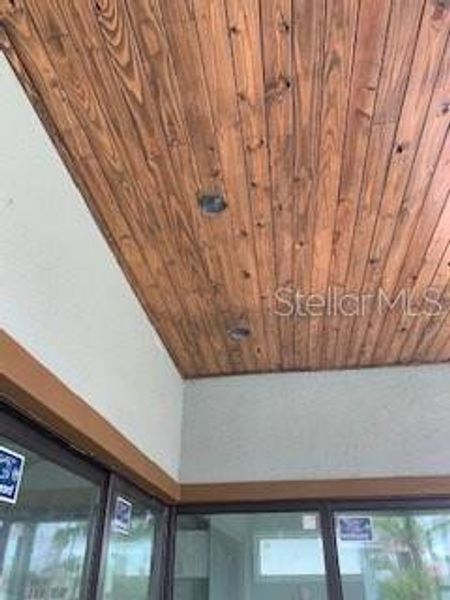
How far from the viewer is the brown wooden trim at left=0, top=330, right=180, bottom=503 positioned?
174 cm

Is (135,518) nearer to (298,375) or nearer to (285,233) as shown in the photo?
(298,375)

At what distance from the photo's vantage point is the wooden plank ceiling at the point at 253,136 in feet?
5.54

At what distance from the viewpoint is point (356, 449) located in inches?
144

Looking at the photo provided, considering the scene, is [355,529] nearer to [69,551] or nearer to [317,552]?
[317,552]

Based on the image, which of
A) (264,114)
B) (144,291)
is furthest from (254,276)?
(264,114)

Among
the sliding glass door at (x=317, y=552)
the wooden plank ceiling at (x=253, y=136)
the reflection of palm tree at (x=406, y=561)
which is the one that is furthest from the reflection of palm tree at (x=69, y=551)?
the reflection of palm tree at (x=406, y=561)

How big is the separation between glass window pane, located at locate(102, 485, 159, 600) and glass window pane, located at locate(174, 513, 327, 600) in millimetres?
321

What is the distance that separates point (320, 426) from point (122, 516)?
1.48m

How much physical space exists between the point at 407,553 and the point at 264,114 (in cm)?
282

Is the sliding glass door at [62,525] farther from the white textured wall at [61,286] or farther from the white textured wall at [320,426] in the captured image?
the white textured wall at [320,426]

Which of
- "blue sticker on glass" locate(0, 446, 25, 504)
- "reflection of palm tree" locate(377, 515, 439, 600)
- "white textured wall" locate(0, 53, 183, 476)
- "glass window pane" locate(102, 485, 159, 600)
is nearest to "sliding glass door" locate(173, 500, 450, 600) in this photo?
"reflection of palm tree" locate(377, 515, 439, 600)

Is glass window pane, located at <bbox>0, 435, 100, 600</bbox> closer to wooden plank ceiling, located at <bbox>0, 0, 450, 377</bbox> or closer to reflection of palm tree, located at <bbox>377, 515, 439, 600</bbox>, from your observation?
wooden plank ceiling, located at <bbox>0, 0, 450, 377</bbox>

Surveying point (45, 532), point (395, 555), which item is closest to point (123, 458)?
point (45, 532)

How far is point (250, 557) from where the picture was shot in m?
3.57
